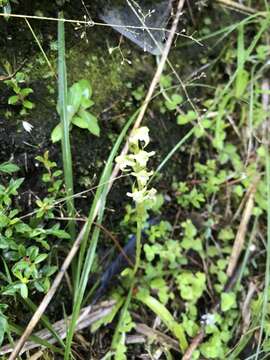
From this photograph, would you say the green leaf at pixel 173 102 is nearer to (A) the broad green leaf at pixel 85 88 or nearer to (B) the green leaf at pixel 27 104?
(A) the broad green leaf at pixel 85 88


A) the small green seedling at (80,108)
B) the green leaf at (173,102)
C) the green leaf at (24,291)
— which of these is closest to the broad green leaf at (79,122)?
the small green seedling at (80,108)

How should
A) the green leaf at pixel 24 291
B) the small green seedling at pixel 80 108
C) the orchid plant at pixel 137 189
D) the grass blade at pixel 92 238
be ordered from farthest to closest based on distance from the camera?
1. the small green seedling at pixel 80 108
2. the grass blade at pixel 92 238
3. the green leaf at pixel 24 291
4. the orchid plant at pixel 137 189

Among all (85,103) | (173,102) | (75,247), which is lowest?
(75,247)

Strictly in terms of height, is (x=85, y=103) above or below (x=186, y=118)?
above

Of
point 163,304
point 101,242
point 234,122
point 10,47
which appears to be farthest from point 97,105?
point 163,304

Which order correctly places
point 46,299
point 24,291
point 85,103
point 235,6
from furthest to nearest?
point 235,6 < point 85,103 < point 46,299 < point 24,291

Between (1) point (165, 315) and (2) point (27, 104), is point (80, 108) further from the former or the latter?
(1) point (165, 315)

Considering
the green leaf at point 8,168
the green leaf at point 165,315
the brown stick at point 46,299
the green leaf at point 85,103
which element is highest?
the green leaf at point 85,103

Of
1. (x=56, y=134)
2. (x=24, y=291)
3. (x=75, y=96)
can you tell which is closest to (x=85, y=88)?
(x=75, y=96)
